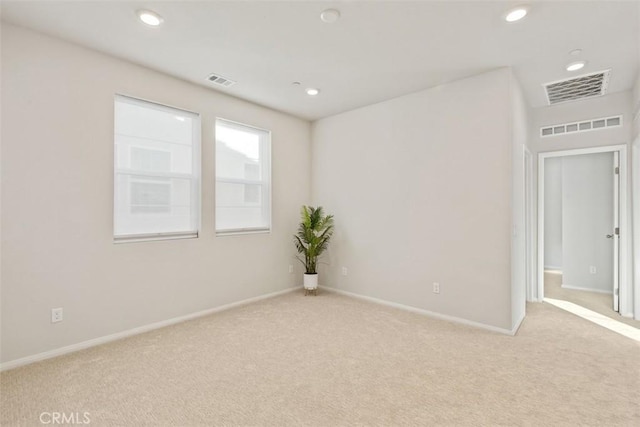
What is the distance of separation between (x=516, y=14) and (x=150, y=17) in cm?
282

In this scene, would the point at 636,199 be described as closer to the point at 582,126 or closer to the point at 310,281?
the point at 582,126

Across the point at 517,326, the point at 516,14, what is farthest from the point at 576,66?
the point at 517,326

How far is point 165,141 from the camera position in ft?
11.2

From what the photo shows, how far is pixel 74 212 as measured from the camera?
274 centimetres

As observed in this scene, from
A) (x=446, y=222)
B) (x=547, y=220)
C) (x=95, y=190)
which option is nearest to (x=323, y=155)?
(x=446, y=222)

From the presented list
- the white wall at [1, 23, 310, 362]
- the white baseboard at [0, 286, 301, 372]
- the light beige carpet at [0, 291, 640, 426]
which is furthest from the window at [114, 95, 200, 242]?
the light beige carpet at [0, 291, 640, 426]

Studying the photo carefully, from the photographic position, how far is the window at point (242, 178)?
396cm

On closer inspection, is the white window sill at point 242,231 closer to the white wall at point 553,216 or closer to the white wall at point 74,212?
the white wall at point 74,212

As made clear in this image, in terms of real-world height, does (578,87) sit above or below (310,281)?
above

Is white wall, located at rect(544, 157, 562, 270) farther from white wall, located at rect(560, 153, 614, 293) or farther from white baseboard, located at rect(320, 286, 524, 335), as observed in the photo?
white baseboard, located at rect(320, 286, 524, 335)

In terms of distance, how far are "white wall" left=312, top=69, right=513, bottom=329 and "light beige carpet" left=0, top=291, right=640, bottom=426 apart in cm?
61

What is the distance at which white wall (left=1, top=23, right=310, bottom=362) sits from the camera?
2445mm

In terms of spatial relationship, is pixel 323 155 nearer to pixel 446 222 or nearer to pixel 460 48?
pixel 446 222

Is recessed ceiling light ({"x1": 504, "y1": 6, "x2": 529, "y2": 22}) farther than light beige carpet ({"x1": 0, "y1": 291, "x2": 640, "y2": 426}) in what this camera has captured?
Yes
